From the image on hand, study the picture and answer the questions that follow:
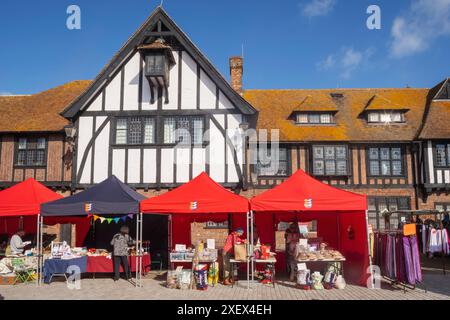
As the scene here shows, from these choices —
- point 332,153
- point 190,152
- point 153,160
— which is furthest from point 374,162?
point 153,160

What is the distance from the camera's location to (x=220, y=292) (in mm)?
10000

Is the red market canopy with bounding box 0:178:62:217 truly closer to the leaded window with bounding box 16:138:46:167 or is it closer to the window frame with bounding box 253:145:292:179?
the leaded window with bounding box 16:138:46:167

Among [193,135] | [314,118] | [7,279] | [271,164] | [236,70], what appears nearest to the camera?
[7,279]

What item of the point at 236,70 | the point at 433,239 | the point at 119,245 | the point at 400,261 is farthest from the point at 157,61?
the point at 433,239

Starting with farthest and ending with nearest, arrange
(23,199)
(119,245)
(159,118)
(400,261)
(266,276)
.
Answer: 1. (159,118)
2. (23,199)
3. (119,245)
4. (266,276)
5. (400,261)

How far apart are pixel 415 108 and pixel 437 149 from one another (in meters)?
3.23

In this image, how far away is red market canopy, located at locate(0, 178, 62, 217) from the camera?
11.9 metres

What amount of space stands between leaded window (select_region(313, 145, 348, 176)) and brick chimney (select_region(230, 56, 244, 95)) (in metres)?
5.38

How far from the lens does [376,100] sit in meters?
21.1

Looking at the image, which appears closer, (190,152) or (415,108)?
(190,152)

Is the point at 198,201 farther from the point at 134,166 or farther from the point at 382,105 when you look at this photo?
the point at 382,105

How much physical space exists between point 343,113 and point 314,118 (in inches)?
72.8

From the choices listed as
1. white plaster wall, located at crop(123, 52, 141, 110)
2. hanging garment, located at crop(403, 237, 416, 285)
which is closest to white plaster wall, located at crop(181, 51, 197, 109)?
white plaster wall, located at crop(123, 52, 141, 110)
